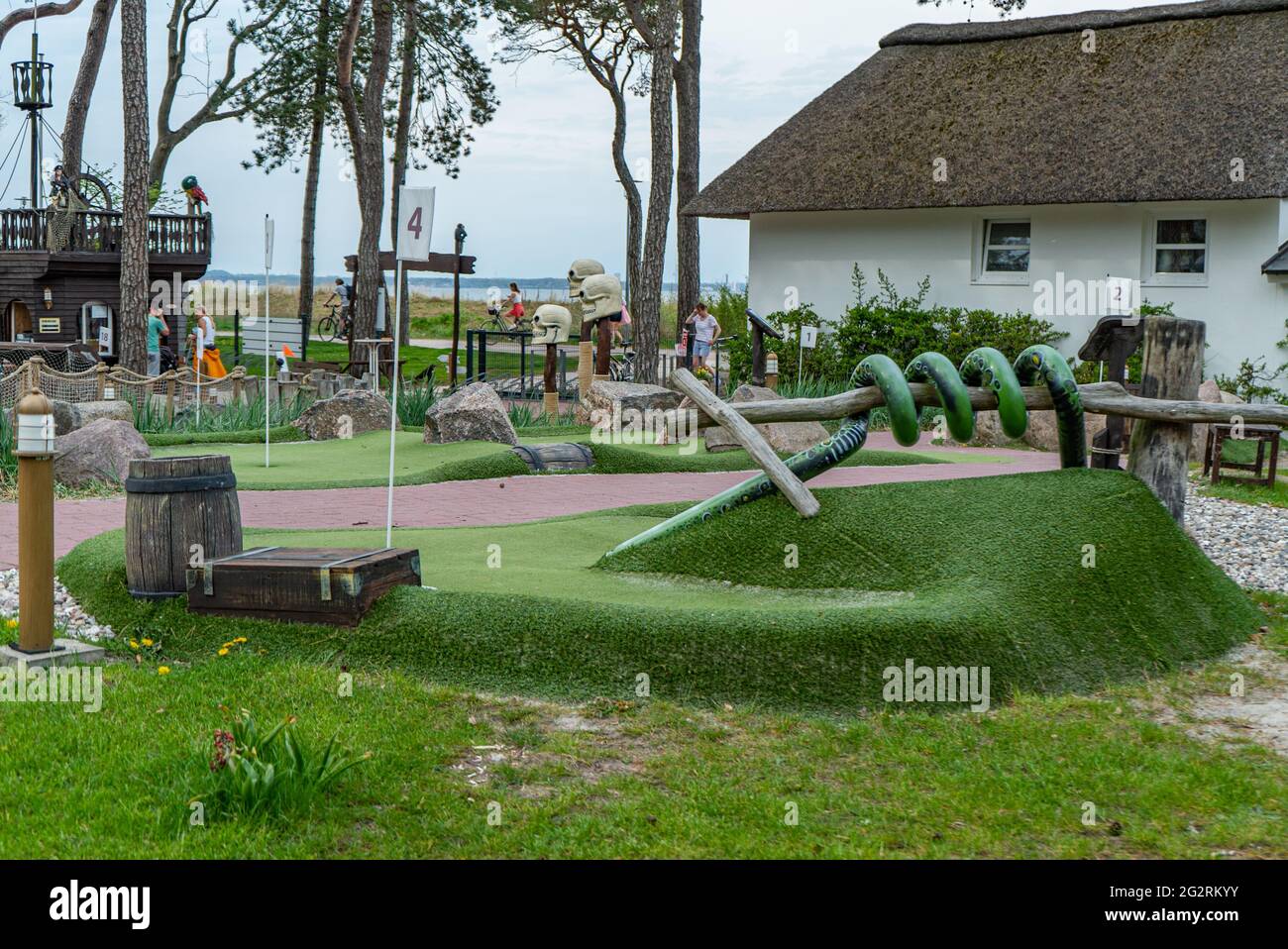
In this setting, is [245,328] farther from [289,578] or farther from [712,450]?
[289,578]

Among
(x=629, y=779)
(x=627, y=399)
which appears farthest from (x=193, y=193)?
(x=629, y=779)

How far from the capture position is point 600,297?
18172mm

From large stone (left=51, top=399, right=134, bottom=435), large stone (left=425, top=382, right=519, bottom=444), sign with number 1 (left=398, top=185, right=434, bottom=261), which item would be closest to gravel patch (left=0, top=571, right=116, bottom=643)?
sign with number 1 (left=398, top=185, right=434, bottom=261)

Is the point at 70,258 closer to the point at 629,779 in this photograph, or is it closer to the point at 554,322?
the point at 554,322

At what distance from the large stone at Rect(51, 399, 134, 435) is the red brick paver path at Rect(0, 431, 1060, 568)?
2.50 m

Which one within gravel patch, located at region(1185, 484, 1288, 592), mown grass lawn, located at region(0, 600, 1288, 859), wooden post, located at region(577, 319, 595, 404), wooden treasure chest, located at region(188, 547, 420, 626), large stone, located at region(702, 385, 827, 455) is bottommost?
mown grass lawn, located at region(0, 600, 1288, 859)

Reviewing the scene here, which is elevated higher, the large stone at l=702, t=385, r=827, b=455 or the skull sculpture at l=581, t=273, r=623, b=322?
the skull sculpture at l=581, t=273, r=623, b=322

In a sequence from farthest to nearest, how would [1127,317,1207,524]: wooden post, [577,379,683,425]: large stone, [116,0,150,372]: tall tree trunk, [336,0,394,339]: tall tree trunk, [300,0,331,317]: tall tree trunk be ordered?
[300,0,331,317]: tall tree trunk < [336,0,394,339]: tall tree trunk < [116,0,150,372]: tall tree trunk < [577,379,683,425]: large stone < [1127,317,1207,524]: wooden post

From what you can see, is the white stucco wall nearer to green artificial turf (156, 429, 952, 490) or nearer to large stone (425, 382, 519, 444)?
green artificial turf (156, 429, 952, 490)

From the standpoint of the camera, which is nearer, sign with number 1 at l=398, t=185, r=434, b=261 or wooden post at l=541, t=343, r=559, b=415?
sign with number 1 at l=398, t=185, r=434, b=261

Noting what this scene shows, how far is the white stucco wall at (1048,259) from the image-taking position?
1902cm

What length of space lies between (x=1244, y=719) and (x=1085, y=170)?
53.0ft

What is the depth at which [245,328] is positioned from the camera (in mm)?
21312

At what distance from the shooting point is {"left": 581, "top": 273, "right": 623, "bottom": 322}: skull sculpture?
59.6 ft
